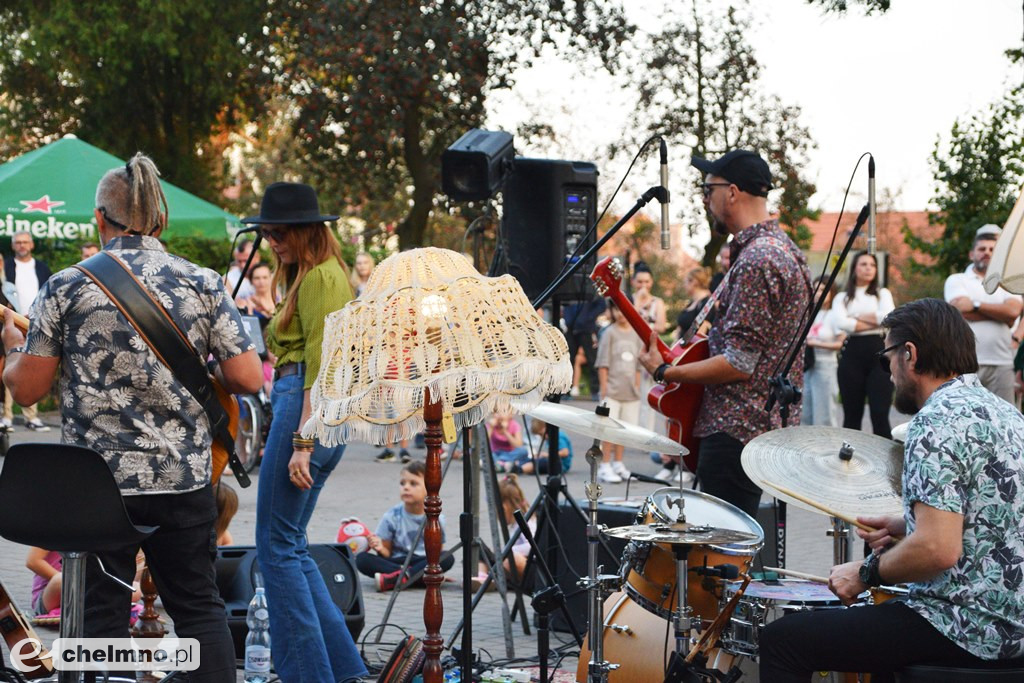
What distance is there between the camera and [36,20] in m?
24.3

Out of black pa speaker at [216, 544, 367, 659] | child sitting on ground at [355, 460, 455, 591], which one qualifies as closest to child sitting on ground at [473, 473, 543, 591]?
child sitting on ground at [355, 460, 455, 591]

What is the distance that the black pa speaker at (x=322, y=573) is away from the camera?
18.5 feet

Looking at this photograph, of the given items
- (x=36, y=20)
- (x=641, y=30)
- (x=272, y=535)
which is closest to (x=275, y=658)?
(x=272, y=535)

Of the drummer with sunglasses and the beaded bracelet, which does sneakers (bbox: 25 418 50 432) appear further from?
the drummer with sunglasses

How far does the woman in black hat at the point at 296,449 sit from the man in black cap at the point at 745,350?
144 cm

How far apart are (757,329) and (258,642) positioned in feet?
8.28

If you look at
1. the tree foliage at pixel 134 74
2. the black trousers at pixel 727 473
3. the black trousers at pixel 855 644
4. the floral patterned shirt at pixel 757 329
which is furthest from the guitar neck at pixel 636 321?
the tree foliage at pixel 134 74

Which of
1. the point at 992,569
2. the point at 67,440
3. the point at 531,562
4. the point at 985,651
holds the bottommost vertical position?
the point at 531,562

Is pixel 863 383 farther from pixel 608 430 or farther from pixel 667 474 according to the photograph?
pixel 608 430

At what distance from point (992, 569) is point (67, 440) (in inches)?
113

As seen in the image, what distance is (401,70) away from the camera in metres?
21.2

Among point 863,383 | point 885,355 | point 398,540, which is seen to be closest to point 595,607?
point 885,355

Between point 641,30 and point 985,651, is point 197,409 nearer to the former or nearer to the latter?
point 985,651

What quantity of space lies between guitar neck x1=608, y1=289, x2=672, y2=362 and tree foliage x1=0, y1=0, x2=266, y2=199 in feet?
65.6
